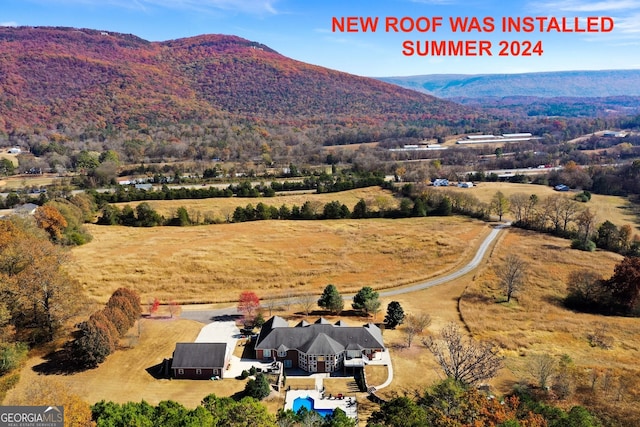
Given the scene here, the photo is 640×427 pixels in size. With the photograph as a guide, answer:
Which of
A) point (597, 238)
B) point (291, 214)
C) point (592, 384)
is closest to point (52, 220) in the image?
point (291, 214)

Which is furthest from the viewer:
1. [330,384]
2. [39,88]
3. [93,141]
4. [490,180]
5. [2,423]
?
[39,88]

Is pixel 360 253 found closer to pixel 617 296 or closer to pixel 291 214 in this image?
pixel 291 214

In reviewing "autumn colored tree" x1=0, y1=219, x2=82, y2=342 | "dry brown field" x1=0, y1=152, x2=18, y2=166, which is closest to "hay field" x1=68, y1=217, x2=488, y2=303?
"autumn colored tree" x1=0, y1=219, x2=82, y2=342

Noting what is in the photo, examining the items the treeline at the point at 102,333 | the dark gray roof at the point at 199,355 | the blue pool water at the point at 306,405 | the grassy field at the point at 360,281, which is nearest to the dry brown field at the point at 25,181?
the grassy field at the point at 360,281

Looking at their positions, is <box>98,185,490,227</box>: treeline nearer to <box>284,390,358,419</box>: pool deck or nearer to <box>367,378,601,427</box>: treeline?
<box>284,390,358,419</box>: pool deck

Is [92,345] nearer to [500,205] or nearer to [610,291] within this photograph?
[610,291]

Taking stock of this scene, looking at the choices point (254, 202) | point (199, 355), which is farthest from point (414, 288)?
point (254, 202)

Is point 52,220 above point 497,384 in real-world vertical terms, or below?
above

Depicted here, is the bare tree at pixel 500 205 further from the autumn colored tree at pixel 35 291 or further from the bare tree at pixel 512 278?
the autumn colored tree at pixel 35 291
